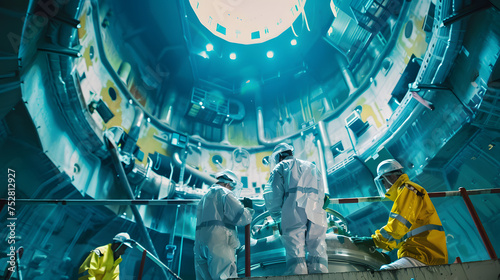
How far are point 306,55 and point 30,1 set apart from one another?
40.3 ft

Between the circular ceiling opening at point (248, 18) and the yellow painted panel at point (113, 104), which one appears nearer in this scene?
the yellow painted panel at point (113, 104)

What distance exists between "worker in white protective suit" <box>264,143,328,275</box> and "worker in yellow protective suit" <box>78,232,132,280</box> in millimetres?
2393

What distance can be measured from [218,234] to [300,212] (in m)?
0.88

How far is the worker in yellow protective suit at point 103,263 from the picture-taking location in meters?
3.34

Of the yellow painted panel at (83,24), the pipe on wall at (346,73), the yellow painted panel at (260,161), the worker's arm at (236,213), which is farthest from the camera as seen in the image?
the yellow painted panel at (260,161)

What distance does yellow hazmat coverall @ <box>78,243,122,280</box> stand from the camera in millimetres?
3342

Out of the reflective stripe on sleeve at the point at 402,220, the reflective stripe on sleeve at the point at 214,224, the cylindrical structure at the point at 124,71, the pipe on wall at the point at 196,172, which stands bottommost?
the reflective stripe on sleeve at the point at 402,220

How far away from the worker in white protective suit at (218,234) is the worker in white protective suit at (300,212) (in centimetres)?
39

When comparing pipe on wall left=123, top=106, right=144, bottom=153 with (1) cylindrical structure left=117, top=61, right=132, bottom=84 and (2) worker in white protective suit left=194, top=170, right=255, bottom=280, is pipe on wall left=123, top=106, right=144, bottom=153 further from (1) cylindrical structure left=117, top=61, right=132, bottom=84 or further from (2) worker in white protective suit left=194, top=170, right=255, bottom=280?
(2) worker in white protective suit left=194, top=170, right=255, bottom=280

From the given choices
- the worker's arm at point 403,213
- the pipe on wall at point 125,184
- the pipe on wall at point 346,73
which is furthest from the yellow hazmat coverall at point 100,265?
the pipe on wall at point 346,73

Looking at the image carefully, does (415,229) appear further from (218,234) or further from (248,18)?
(248,18)

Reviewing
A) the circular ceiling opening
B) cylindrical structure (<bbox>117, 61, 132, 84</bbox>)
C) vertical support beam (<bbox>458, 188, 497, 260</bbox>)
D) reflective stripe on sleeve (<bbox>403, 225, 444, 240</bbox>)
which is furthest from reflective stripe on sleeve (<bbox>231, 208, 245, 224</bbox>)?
the circular ceiling opening

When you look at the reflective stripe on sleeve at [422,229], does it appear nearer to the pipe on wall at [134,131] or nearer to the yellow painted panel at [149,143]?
the pipe on wall at [134,131]

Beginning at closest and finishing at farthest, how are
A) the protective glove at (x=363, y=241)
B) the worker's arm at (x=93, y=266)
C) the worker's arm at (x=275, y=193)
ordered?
1. the worker's arm at (x=275, y=193)
2. the worker's arm at (x=93, y=266)
3. the protective glove at (x=363, y=241)
